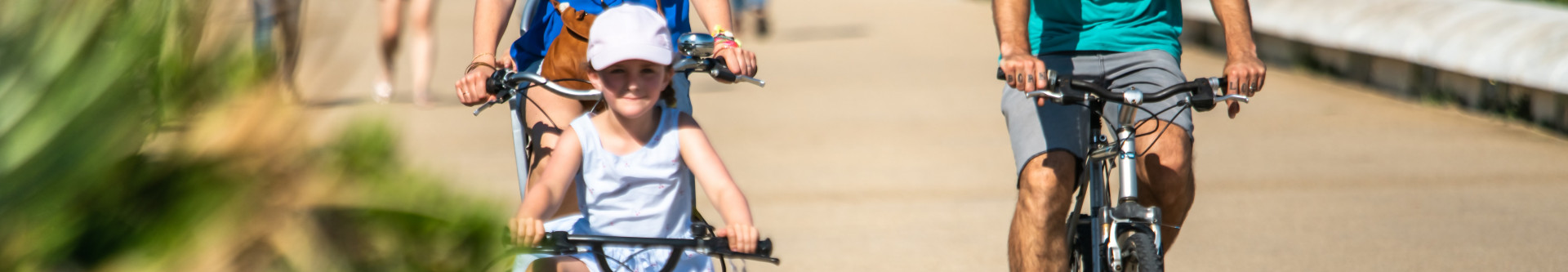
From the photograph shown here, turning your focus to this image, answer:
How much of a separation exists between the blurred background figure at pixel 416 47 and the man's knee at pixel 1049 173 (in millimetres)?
6690

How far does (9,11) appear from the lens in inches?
63.6

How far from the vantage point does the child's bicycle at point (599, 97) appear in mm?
2670

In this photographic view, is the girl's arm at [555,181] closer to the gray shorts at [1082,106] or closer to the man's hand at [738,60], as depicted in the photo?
the man's hand at [738,60]

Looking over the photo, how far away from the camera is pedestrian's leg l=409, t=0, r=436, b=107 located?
993 centimetres

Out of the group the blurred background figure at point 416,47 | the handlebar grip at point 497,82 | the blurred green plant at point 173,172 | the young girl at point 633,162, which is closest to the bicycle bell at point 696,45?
the young girl at point 633,162

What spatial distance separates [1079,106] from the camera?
375cm

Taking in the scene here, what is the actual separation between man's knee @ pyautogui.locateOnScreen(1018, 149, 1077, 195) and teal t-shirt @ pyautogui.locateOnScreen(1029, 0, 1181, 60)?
12.0 inches

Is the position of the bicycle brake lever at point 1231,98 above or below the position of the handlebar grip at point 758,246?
above

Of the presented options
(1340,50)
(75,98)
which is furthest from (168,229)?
(1340,50)

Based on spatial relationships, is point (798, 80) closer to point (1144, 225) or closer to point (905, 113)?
point (905, 113)

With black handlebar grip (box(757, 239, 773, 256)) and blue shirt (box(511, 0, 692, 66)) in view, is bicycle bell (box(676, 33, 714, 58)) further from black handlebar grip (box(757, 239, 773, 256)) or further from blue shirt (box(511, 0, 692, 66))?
black handlebar grip (box(757, 239, 773, 256))

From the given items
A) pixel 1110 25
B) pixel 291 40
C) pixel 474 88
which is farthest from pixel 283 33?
pixel 1110 25

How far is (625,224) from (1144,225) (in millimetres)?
1143

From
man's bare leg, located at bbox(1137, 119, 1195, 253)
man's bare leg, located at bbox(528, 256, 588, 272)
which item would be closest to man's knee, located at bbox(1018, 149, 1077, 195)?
man's bare leg, located at bbox(1137, 119, 1195, 253)
